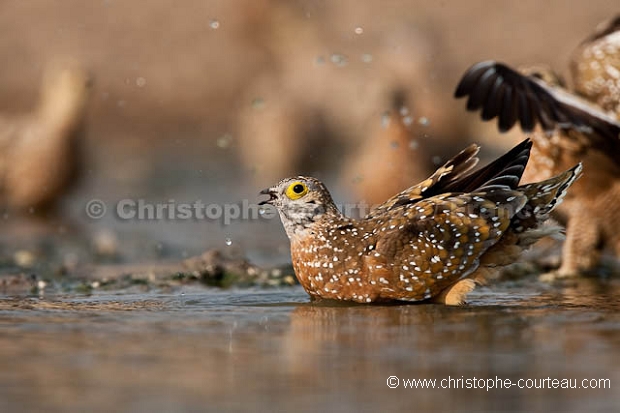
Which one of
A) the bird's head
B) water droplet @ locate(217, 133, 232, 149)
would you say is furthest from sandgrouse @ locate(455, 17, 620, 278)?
water droplet @ locate(217, 133, 232, 149)

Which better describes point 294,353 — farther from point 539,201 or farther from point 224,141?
point 224,141

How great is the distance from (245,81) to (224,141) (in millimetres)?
2673

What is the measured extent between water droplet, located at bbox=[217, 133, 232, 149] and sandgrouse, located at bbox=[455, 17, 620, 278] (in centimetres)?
749

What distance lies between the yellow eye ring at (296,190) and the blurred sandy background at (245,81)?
2.88m

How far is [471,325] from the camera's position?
4.75 metres

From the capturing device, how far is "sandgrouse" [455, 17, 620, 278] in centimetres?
693

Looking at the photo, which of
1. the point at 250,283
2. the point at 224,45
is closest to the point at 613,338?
the point at 250,283

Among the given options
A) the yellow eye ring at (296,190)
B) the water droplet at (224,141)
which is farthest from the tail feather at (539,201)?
the water droplet at (224,141)

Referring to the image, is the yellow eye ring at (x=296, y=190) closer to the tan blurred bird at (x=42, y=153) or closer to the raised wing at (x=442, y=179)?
the raised wing at (x=442, y=179)

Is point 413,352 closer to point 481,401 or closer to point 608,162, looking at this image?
point 481,401

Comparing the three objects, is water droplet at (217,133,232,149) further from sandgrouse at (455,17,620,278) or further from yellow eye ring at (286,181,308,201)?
yellow eye ring at (286,181,308,201)

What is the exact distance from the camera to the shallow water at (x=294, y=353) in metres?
3.38

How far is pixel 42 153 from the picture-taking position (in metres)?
12.3

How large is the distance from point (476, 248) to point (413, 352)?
5.06ft
